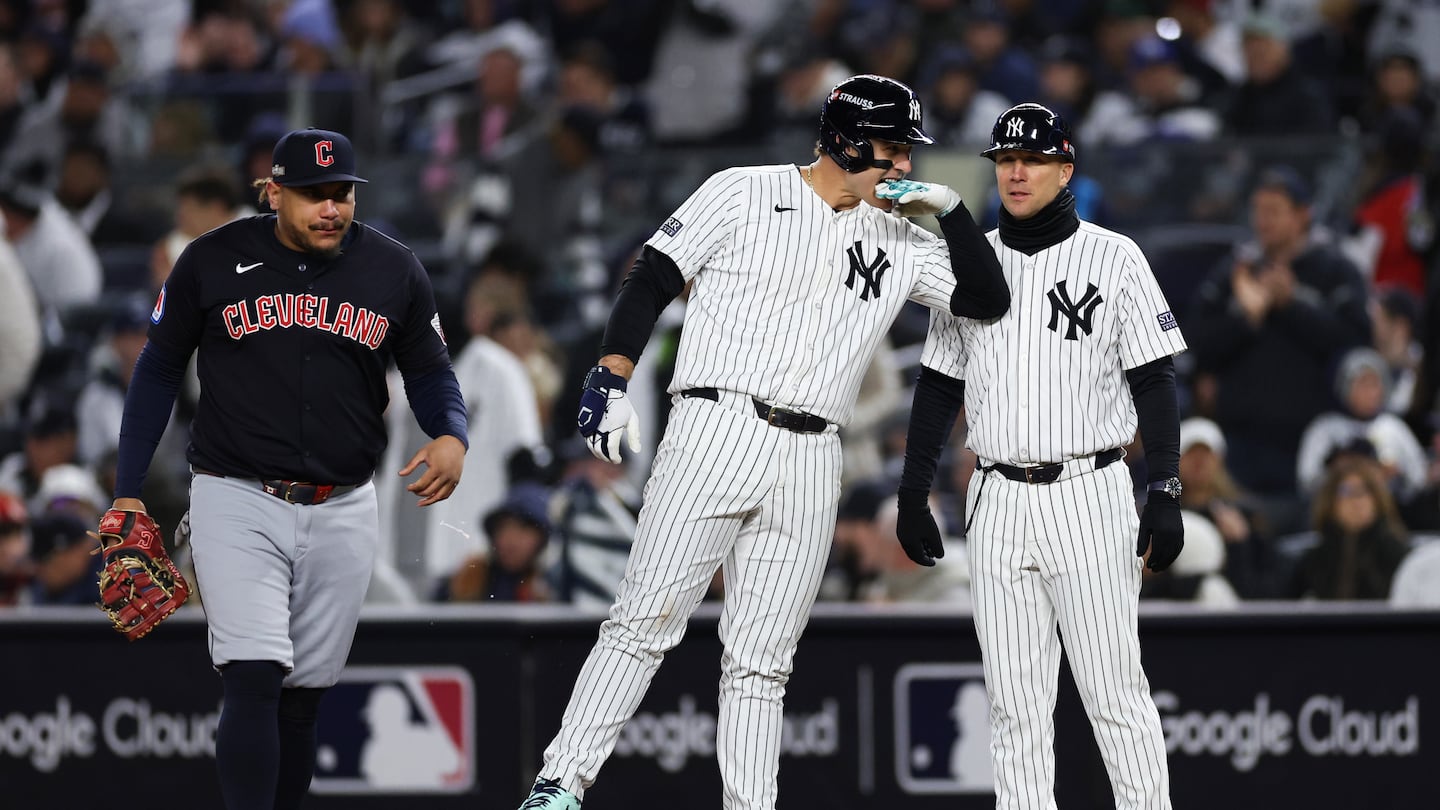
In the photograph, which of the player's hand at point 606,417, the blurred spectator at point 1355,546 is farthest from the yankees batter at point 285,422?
the blurred spectator at point 1355,546

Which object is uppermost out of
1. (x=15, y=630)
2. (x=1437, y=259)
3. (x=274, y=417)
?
(x=1437, y=259)

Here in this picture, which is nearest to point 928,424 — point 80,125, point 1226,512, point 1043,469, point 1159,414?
point 1043,469

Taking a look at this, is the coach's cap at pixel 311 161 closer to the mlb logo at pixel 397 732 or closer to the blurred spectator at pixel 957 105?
the mlb logo at pixel 397 732

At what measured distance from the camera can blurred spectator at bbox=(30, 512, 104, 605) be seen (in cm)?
795

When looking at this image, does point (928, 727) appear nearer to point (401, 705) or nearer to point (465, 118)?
point (401, 705)

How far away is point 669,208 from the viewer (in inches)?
388

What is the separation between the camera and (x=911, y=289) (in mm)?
5469

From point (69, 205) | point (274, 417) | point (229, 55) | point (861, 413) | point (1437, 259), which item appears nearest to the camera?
point (274, 417)

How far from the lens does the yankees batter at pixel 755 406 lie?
527cm

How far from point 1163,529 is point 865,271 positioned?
1.08 m

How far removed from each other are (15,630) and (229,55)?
6140 millimetres

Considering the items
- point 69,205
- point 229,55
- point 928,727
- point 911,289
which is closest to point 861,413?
point 928,727

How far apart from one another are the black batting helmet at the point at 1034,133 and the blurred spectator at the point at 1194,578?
2.64 m

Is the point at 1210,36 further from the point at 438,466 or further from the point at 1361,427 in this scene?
the point at 438,466
